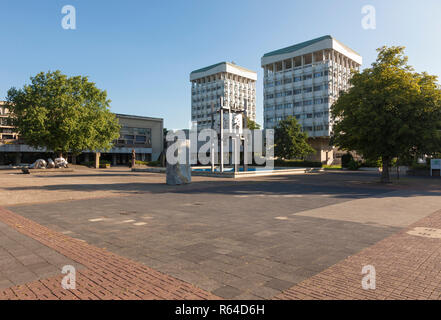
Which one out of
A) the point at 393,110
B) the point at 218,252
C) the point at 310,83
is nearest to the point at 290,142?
the point at 310,83

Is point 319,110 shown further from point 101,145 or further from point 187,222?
point 187,222

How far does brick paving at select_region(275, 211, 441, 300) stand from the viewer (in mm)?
3771

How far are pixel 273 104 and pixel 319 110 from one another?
45.1 ft

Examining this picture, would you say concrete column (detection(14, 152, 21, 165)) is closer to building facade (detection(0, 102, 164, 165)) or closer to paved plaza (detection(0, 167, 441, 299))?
building facade (detection(0, 102, 164, 165))

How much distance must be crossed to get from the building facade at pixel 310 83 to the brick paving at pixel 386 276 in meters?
69.0

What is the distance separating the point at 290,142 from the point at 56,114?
38.7 m

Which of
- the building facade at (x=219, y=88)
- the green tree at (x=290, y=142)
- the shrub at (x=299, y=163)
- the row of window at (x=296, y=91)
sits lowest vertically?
the shrub at (x=299, y=163)

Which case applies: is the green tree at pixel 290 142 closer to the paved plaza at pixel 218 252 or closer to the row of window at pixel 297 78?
the row of window at pixel 297 78

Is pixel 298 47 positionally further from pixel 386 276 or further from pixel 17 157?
pixel 386 276

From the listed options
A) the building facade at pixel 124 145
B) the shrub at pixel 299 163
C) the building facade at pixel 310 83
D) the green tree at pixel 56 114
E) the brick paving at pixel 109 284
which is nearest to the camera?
the brick paving at pixel 109 284

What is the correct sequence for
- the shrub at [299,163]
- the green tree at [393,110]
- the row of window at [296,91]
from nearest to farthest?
the green tree at [393,110]
the shrub at [299,163]
the row of window at [296,91]

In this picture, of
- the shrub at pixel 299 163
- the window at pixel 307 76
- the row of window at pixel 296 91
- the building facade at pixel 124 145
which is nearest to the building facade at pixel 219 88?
the row of window at pixel 296 91

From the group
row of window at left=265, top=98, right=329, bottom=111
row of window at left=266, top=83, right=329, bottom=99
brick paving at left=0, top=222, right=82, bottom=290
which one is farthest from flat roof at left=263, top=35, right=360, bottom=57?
brick paving at left=0, top=222, right=82, bottom=290

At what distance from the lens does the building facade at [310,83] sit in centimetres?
7250
